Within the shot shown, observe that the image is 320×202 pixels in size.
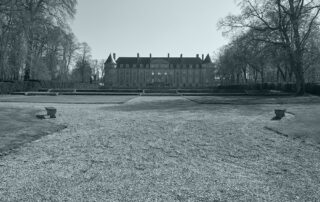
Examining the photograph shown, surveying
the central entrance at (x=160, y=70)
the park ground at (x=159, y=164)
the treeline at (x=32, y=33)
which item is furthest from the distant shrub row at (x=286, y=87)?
the central entrance at (x=160, y=70)

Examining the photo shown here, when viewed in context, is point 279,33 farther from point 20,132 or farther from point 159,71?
point 159,71

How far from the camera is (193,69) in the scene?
95.2 meters

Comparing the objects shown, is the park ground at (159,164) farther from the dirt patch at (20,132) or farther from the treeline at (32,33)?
the treeline at (32,33)

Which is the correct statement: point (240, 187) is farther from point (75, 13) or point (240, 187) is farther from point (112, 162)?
point (75, 13)

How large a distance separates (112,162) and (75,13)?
102 feet

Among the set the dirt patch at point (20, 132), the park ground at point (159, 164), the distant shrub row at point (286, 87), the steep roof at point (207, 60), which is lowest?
the park ground at point (159, 164)

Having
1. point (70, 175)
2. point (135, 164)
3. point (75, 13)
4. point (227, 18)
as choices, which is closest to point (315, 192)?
point (135, 164)

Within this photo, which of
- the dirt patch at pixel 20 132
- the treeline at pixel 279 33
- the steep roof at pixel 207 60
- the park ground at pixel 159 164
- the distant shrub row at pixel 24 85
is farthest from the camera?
the steep roof at pixel 207 60

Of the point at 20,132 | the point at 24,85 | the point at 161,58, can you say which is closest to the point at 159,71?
the point at 161,58

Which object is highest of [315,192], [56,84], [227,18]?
[227,18]

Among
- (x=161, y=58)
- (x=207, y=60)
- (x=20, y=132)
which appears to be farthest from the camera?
(x=207, y=60)

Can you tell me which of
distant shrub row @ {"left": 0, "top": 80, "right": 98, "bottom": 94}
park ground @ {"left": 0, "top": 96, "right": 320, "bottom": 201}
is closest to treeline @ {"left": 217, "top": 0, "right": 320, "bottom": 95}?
park ground @ {"left": 0, "top": 96, "right": 320, "bottom": 201}

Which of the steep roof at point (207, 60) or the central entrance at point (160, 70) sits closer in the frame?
the central entrance at point (160, 70)

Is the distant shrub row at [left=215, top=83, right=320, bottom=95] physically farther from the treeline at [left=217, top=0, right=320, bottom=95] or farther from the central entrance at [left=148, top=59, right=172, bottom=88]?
the central entrance at [left=148, top=59, right=172, bottom=88]
